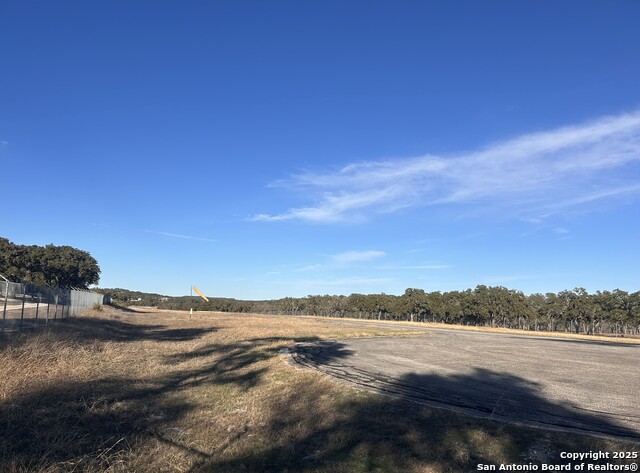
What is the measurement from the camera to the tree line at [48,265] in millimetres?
77938

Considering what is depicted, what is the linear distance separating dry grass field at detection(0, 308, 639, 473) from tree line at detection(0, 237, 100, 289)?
264 feet

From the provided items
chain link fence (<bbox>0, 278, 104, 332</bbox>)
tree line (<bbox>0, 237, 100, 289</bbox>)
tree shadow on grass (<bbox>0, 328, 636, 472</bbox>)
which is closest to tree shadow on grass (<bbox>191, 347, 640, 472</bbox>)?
tree shadow on grass (<bbox>0, 328, 636, 472</bbox>)

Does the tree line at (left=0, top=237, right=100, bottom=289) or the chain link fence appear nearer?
the chain link fence

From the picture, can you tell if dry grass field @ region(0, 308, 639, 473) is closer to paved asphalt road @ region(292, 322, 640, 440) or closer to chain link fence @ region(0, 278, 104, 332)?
paved asphalt road @ region(292, 322, 640, 440)

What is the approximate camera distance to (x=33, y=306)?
96.6 ft

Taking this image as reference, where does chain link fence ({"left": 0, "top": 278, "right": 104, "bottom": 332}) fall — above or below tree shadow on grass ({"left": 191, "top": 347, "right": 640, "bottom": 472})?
above

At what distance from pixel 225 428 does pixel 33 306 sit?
91.2ft

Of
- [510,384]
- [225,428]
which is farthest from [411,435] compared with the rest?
[510,384]

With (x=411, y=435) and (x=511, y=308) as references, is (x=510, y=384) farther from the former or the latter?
(x=511, y=308)

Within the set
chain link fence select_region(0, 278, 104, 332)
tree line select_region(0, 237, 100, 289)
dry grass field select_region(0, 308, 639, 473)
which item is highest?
tree line select_region(0, 237, 100, 289)

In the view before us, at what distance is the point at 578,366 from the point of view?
663 inches

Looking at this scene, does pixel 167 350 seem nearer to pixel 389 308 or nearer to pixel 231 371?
pixel 231 371

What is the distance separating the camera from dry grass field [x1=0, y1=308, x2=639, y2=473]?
5.87 m

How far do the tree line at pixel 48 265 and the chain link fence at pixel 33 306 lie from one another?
51031 millimetres
